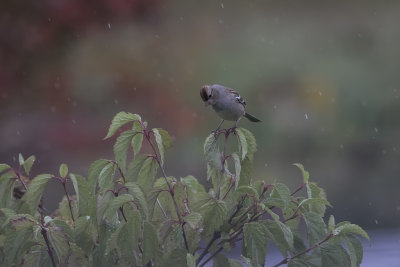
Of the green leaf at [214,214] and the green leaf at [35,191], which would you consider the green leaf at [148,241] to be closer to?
the green leaf at [214,214]

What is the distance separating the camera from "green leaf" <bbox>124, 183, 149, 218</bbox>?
1.23m

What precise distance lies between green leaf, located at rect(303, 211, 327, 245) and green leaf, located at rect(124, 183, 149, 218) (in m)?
0.30

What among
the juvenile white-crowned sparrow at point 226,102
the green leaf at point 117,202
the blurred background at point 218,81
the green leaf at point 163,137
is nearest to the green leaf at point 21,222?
the green leaf at point 117,202

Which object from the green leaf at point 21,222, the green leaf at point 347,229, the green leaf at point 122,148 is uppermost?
the green leaf at point 122,148

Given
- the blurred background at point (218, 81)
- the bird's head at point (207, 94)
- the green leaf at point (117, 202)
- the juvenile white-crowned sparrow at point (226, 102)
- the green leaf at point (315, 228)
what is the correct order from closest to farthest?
the green leaf at point (117, 202)
the green leaf at point (315, 228)
the bird's head at point (207, 94)
the juvenile white-crowned sparrow at point (226, 102)
the blurred background at point (218, 81)

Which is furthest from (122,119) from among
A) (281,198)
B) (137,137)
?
(281,198)

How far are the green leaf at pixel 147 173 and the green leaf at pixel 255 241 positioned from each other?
0.21 m

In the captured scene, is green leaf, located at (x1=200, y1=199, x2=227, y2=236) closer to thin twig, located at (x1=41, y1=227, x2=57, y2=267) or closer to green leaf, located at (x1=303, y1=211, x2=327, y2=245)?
green leaf, located at (x1=303, y1=211, x2=327, y2=245)

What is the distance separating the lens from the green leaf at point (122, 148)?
1.34m

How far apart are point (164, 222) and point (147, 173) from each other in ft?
0.32

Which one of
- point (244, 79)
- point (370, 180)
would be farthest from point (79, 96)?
point (370, 180)

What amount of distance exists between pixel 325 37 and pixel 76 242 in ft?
24.8

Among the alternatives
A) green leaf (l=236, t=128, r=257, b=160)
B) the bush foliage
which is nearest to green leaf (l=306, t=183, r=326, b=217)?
the bush foliage

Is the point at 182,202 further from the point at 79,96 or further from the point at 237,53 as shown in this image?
the point at 237,53
